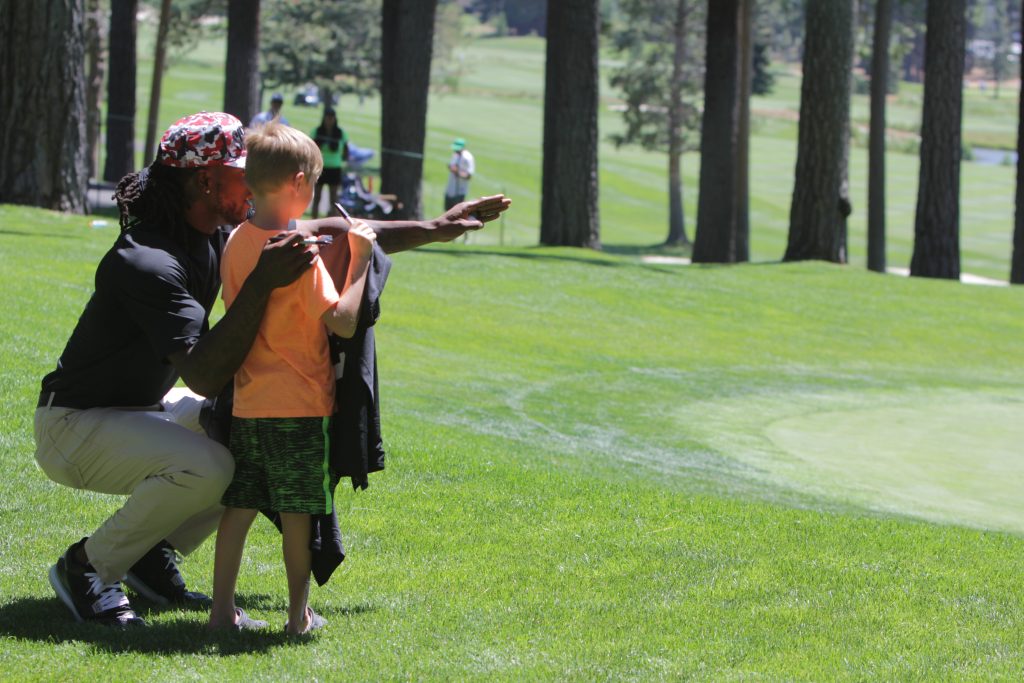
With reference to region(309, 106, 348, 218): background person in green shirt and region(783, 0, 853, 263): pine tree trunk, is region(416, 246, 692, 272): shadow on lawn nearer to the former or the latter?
region(309, 106, 348, 218): background person in green shirt

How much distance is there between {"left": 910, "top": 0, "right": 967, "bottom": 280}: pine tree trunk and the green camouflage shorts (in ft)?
76.2

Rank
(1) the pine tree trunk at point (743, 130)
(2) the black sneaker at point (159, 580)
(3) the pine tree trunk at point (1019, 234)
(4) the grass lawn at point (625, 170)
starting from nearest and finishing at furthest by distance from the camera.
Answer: (2) the black sneaker at point (159, 580)
(3) the pine tree trunk at point (1019, 234)
(1) the pine tree trunk at point (743, 130)
(4) the grass lawn at point (625, 170)

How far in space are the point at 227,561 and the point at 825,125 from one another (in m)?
20.6

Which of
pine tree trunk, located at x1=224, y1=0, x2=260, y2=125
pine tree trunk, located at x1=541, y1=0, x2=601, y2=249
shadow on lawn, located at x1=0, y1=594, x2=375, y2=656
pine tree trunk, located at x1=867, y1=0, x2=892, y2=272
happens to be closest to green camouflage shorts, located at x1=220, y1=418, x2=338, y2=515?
shadow on lawn, located at x1=0, y1=594, x2=375, y2=656

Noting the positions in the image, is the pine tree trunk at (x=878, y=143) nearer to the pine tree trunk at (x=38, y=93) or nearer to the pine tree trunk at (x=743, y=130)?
Answer: the pine tree trunk at (x=743, y=130)

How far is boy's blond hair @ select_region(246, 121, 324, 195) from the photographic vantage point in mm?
4324

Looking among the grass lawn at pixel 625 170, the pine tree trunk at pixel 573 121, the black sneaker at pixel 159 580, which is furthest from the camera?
the grass lawn at pixel 625 170

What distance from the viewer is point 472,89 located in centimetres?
9088

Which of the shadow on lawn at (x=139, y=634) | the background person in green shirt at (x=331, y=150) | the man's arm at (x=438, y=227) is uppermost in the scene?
the background person in green shirt at (x=331, y=150)

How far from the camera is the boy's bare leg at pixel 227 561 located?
4.66 m

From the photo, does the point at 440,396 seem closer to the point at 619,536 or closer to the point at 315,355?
the point at 619,536

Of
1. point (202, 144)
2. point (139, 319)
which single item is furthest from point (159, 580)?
point (202, 144)

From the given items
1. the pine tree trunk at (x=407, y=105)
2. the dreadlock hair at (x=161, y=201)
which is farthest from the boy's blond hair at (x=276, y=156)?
the pine tree trunk at (x=407, y=105)

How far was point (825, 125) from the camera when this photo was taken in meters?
23.9
